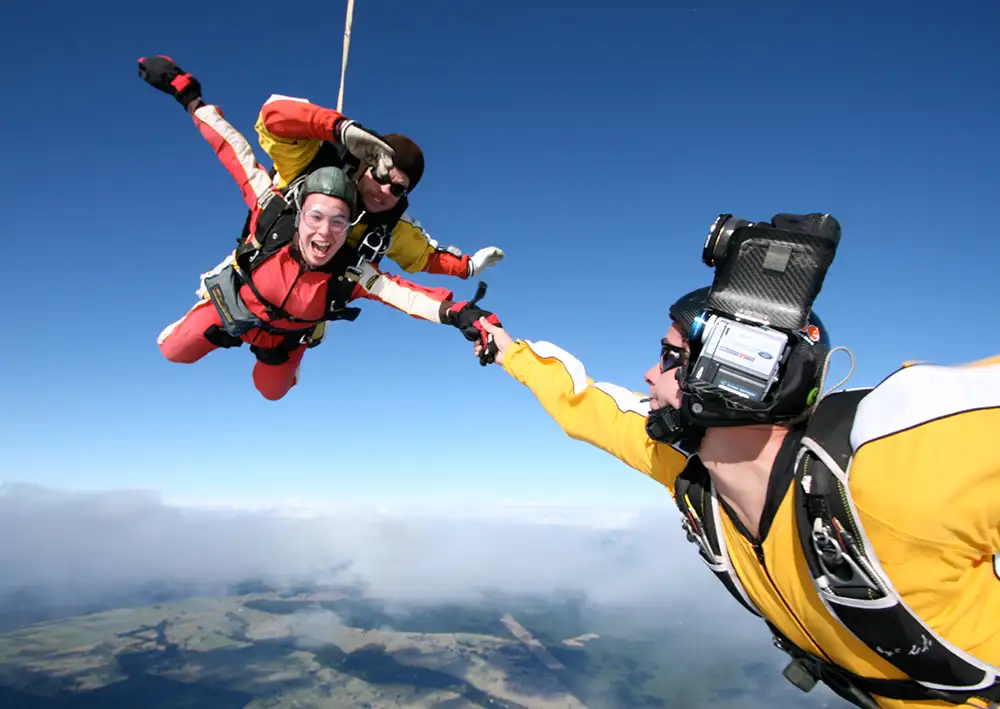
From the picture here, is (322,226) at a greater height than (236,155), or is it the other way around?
(236,155)

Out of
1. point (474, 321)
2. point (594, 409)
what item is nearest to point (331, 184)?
point (474, 321)

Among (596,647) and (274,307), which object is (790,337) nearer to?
(274,307)

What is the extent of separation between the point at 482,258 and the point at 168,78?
2.73 metres

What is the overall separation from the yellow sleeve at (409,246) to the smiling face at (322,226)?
0.55m

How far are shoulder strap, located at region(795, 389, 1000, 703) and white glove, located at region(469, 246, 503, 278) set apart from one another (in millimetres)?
3524

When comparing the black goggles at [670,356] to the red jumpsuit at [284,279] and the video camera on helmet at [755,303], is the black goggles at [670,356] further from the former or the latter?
the red jumpsuit at [284,279]

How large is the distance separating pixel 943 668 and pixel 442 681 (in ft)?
409

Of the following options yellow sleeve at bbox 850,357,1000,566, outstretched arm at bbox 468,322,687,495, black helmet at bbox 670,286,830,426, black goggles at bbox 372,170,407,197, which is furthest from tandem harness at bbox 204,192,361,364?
yellow sleeve at bbox 850,357,1000,566

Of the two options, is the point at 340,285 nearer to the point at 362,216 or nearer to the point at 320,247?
the point at 320,247

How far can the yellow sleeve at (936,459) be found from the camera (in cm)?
115

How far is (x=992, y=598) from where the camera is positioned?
148cm

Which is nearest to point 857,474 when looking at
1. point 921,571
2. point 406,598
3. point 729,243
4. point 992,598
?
point 921,571

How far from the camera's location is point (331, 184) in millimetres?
3648

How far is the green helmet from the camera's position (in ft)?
12.0
